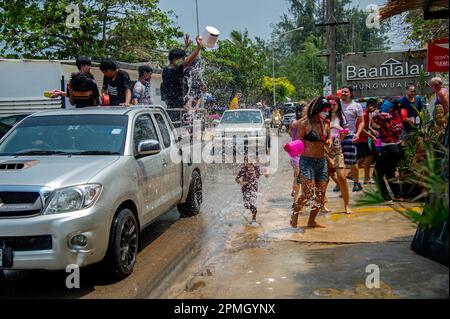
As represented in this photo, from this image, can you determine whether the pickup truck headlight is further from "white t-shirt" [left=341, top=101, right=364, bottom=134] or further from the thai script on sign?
the thai script on sign

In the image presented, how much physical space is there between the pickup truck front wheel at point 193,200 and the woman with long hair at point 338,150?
2.17 m

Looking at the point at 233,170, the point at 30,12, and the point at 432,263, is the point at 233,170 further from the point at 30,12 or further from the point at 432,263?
the point at 30,12

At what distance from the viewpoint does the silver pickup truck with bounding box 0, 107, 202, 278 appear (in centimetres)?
476

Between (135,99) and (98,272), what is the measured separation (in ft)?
15.4

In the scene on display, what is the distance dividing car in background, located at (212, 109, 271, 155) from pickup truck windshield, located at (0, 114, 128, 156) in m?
9.39

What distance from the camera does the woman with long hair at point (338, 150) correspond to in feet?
26.9

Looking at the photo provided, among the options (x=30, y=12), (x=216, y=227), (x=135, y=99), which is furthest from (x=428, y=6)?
(x=30, y=12)

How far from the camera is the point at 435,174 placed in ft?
11.0

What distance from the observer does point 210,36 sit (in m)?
9.05

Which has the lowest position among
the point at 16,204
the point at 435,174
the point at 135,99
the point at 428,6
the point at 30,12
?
the point at 16,204

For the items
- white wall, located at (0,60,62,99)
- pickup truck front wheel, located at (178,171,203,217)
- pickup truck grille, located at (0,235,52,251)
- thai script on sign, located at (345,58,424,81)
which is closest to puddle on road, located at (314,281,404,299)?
pickup truck grille, located at (0,235,52,251)

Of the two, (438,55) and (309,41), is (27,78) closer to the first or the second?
(438,55)

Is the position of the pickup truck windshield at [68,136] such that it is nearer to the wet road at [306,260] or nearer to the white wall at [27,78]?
the wet road at [306,260]
